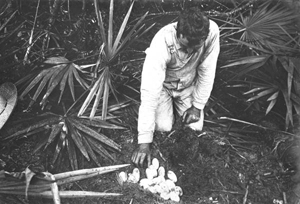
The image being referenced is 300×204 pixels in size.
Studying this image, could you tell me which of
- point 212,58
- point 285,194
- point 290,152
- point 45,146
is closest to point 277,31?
point 212,58

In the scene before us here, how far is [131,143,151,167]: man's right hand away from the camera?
2855 mm

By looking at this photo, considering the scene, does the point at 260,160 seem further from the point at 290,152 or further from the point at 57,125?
the point at 57,125

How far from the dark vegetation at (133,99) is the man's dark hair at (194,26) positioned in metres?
0.55

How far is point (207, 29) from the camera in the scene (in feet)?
8.38

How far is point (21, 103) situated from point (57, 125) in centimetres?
33

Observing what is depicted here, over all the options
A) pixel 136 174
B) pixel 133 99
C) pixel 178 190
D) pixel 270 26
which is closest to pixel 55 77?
pixel 133 99

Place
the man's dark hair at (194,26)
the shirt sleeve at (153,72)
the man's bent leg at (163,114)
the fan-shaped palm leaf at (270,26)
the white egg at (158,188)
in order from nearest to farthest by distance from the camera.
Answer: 1. the man's dark hair at (194,26)
2. the shirt sleeve at (153,72)
3. the white egg at (158,188)
4. the man's bent leg at (163,114)
5. the fan-shaped palm leaf at (270,26)

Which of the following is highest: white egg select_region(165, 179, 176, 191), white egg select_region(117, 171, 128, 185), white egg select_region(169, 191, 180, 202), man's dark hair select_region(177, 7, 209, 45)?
man's dark hair select_region(177, 7, 209, 45)

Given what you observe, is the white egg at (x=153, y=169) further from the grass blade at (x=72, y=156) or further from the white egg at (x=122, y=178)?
the grass blade at (x=72, y=156)

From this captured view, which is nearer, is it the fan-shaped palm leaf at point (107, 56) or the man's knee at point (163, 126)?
the fan-shaped palm leaf at point (107, 56)

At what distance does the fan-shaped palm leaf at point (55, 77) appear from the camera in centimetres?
300

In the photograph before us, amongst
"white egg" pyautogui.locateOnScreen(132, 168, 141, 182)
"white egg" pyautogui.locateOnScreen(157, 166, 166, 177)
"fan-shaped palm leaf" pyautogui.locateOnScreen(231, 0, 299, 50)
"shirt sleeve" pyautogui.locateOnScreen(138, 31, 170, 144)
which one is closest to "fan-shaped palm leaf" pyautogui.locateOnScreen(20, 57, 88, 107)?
"shirt sleeve" pyautogui.locateOnScreen(138, 31, 170, 144)

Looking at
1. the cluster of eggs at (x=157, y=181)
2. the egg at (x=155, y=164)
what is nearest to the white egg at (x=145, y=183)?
the cluster of eggs at (x=157, y=181)

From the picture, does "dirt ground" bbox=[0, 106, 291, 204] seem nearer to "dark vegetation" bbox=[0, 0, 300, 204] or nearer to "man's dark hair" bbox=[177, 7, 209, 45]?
"dark vegetation" bbox=[0, 0, 300, 204]
